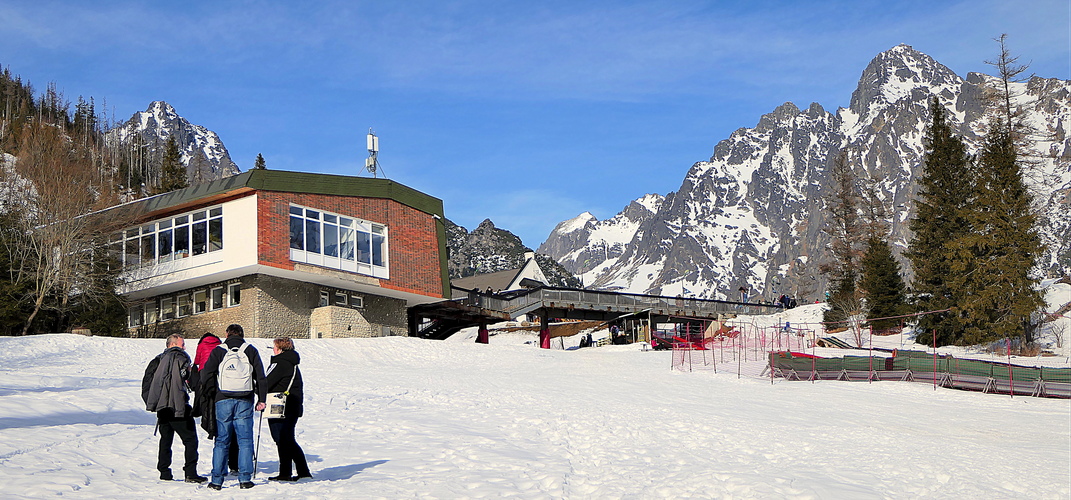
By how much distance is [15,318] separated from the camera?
30859mm

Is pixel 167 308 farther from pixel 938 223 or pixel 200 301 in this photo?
pixel 938 223

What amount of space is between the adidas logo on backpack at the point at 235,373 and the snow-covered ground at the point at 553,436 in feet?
3.46

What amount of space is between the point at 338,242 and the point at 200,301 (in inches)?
228

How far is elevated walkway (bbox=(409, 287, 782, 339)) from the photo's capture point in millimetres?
44344

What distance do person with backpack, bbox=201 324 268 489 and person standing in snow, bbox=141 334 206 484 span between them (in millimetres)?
468

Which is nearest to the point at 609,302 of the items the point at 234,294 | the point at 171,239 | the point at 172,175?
the point at 234,294

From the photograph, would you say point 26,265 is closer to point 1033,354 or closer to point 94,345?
point 94,345

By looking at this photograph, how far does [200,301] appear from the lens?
36.0 meters

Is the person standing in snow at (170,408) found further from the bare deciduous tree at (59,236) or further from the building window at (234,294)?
the building window at (234,294)

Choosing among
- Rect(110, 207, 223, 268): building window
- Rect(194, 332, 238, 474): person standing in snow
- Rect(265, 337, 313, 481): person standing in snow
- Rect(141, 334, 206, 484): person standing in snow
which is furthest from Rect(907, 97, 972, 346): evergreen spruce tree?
Rect(141, 334, 206, 484): person standing in snow

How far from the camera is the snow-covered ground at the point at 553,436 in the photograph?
35.1 ft

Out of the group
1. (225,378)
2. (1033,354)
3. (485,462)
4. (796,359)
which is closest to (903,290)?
(1033,354)

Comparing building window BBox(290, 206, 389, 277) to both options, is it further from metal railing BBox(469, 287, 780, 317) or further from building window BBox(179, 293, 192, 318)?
metal railing BBox(469, 287, 780, 317)

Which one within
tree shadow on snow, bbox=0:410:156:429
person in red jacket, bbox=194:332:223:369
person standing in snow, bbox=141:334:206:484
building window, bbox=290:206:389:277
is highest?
building window, bbox=290:206:389:277
